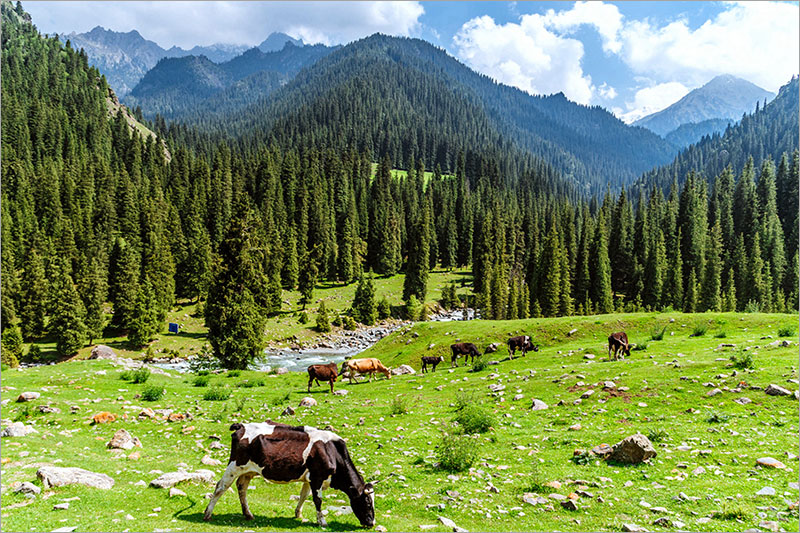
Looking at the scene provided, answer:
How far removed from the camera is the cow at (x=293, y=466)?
977 centimetres

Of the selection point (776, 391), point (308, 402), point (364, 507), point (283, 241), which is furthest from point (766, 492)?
point (283, 241)

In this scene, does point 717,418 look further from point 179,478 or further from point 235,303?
point 235,303

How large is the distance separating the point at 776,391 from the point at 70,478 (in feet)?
81.3

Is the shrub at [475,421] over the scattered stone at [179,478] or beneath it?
beneath

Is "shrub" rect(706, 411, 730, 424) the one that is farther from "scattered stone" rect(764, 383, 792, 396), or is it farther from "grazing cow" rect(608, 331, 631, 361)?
"grazing cow" rect(608, 331, 631, 361)

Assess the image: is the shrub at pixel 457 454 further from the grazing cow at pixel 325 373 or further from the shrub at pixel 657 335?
the shrub at pixel 657 335

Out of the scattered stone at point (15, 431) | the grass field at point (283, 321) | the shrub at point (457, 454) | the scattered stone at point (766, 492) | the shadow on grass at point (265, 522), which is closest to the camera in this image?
the shadow on grass at point (265, 522)

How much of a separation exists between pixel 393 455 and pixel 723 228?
427ft

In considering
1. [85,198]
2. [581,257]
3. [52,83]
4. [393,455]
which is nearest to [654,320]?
[393,455]

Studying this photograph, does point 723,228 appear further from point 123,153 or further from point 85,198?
point 123,153

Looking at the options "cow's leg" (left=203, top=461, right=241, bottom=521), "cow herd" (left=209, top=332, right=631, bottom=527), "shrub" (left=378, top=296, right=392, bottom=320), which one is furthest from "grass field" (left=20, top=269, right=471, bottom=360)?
"cow herd" (left=209, top=332, right=631, bottom=527)

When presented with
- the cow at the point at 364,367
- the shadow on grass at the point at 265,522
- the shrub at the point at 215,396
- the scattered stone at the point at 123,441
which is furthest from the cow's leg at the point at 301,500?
the cow at the point at 364,367

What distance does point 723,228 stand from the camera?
364ft

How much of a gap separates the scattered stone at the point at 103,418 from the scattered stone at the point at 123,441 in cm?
282
